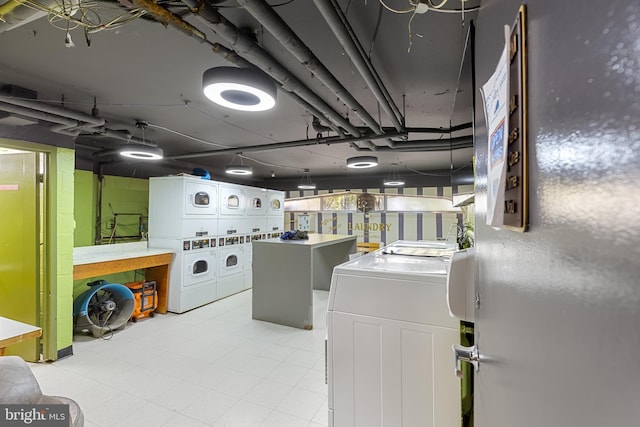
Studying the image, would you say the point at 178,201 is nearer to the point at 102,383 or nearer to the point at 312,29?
the point at 102,383

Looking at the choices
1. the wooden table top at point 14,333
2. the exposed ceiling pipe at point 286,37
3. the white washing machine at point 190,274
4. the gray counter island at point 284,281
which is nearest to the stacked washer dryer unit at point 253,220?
the white washing machine at point 190,274

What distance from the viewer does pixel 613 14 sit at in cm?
31

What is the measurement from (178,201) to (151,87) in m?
2.50

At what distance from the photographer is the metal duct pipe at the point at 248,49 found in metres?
1.53

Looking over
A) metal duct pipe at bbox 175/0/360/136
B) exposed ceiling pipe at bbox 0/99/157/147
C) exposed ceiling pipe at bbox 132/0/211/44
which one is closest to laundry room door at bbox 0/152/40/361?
exposed ceiling pipe at bbox 0/99/157/147

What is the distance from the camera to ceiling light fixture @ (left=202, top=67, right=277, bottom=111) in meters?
1.89

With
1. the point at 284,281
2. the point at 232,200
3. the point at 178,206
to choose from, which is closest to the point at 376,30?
the point at 284,281

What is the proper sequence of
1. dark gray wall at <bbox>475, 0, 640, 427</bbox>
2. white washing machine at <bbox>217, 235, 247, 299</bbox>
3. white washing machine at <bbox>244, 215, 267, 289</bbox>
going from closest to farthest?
dark gray wall at <bbox>475, 0, 640, 427</bbox> → white washing machine at <bbox>217, 235, 247, 299</bbox> → white washing machine at <bbox>244, 215, 267, 289</bbox>

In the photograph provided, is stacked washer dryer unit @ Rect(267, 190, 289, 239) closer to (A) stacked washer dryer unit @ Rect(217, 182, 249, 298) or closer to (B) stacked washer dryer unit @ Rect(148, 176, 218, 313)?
(A) stacked washer dryer unit @ Rect(217, 182, 249, 298)

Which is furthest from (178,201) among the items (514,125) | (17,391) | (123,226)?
(514,125)

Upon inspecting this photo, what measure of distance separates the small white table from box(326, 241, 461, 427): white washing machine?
6.18 feet

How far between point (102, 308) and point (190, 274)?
4.38 feet

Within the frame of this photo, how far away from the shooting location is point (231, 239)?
625cm

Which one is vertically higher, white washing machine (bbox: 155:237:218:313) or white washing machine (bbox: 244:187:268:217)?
white washing machine (bbox: 244:187:268:217)
